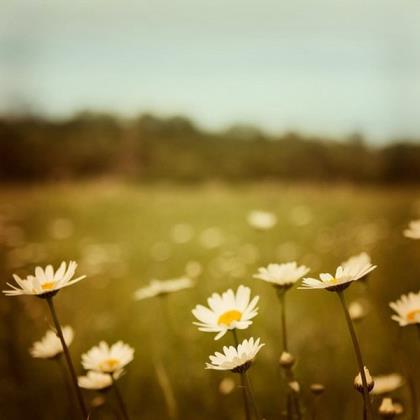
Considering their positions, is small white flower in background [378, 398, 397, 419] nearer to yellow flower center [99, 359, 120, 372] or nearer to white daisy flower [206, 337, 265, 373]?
white daisy flower [206, 337, 265, 373]

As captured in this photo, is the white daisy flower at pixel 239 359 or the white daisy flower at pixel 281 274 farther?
the white daisy flower at pixel 281 274

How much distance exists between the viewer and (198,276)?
1.16 metres

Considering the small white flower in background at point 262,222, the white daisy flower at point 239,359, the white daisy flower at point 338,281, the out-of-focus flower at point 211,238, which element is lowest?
the out-of-focus flower at point 211,238

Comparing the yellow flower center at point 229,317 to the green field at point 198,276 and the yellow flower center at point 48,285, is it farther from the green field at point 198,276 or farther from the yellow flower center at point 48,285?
the green field at point 198,276

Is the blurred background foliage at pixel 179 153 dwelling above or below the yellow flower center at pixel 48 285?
below

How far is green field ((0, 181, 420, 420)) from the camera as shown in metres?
0.83

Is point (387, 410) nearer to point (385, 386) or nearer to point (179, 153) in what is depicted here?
point (385, 386)

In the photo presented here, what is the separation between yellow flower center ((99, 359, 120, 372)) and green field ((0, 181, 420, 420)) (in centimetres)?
24

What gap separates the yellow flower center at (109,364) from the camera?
463 mm

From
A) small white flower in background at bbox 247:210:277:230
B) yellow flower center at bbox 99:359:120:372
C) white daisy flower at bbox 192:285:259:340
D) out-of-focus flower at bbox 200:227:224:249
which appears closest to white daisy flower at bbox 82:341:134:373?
yellow flower center at bbox 99:359:120:372

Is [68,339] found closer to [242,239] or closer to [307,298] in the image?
[307,298]

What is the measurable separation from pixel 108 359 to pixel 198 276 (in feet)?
2.17

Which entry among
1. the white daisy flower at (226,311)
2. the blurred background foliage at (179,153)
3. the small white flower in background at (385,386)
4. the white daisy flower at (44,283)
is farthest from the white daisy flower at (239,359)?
the blurred background foliage at (179,153)

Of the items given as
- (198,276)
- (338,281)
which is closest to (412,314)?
(338,281)
